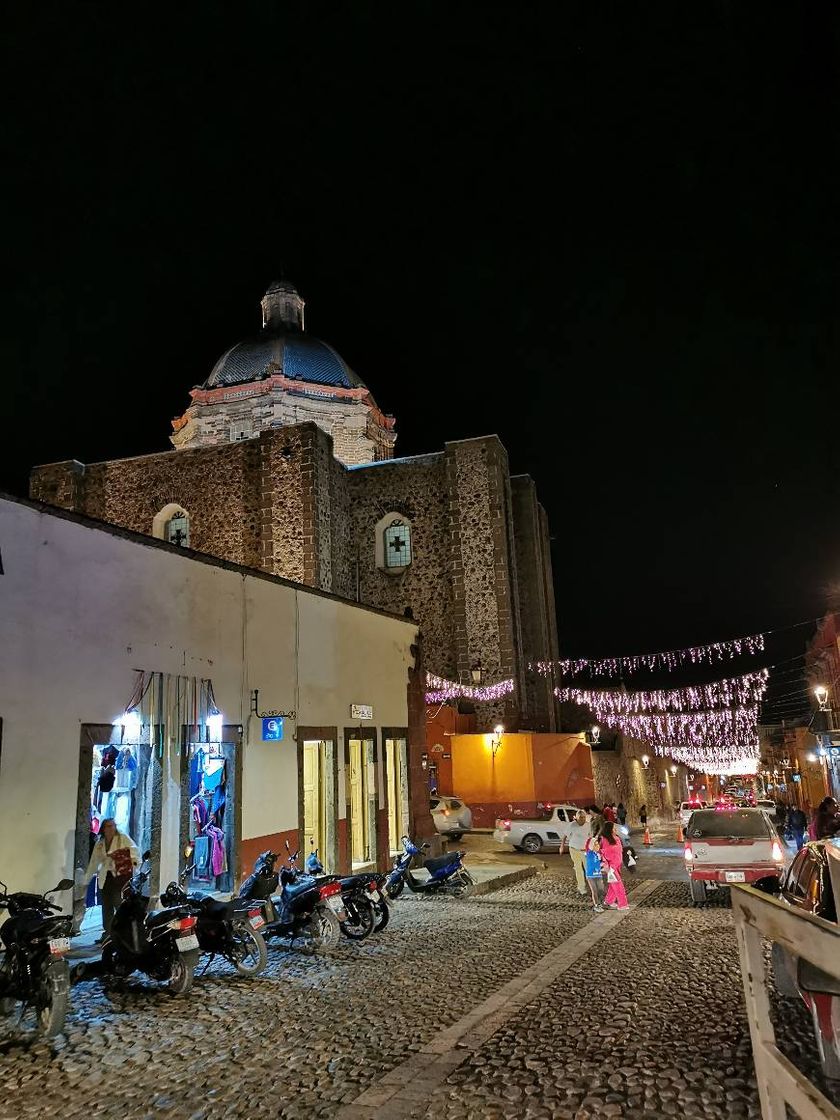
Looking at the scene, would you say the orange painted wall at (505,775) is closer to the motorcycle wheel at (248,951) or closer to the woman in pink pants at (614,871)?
the woman in pink pants at (614,871)

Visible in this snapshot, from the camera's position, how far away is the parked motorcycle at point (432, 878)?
454 inches

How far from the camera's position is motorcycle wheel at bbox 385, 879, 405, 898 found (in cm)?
1130

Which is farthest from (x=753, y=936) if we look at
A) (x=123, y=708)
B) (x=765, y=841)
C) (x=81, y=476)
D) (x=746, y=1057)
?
(x=81, y=476)

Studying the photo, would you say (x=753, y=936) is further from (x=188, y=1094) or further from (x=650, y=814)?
(x=650, y=814)

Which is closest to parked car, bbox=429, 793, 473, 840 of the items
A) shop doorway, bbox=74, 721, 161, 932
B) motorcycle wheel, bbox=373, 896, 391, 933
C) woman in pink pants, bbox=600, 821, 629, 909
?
woman in pink pants, bbox=600, 821, 629, 909

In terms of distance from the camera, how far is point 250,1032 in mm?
5715

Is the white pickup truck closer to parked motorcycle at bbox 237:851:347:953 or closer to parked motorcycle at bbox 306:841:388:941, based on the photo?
parked motorcycle at bbox 306:841:388:941

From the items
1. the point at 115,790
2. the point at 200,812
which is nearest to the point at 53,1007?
the point at 115,790

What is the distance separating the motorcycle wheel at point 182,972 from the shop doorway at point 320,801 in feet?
17.9

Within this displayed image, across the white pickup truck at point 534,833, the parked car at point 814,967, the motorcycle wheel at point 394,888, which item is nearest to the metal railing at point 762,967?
the parked car at point 814,967

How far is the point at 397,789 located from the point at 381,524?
15607mm

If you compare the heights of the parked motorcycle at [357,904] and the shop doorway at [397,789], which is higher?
the shop doorway at [397,789]

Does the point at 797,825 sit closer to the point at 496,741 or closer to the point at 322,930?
the point at 496,741

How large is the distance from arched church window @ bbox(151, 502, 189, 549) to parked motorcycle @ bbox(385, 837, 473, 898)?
18394mm
